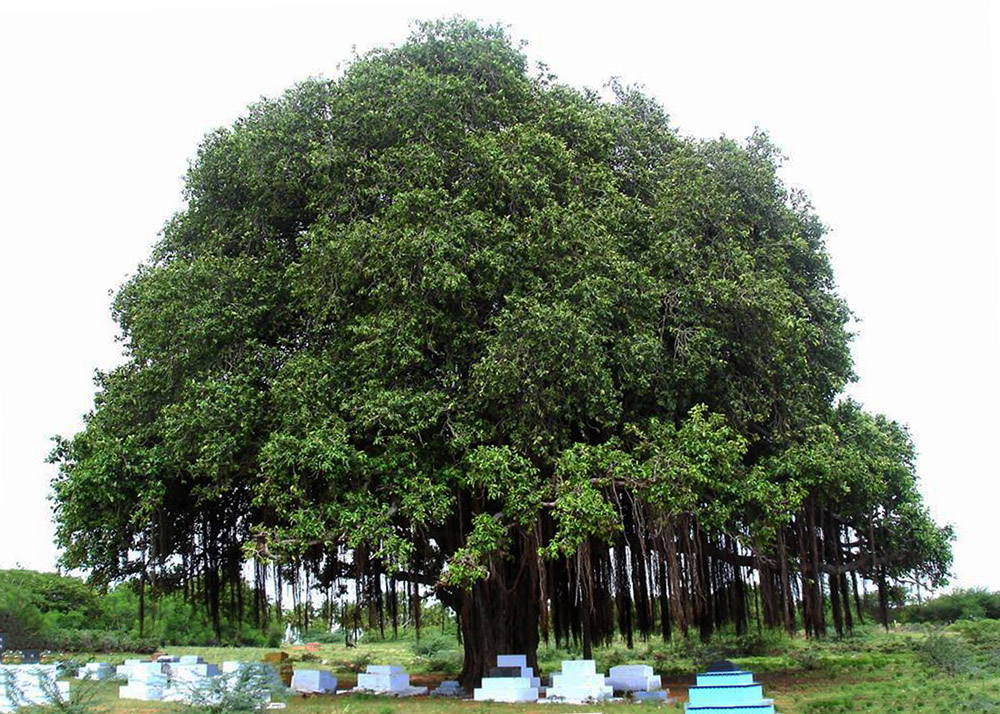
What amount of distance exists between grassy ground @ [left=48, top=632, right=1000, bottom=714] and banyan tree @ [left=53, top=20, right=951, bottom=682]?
4.16ft

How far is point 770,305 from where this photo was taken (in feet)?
38.2

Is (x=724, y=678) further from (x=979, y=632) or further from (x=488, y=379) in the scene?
(x=979, y=632)

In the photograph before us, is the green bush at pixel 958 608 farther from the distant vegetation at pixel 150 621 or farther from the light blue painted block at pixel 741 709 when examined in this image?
the light blue painted block at pixel 741 709

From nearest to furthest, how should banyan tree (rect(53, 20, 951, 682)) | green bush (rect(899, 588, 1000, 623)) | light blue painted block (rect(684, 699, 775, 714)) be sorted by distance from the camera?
1. light blue painted block (rect(684, 699, 775, 714))
2. banyan tree (rect(53, 20, 951, 682))
3. green bush (rect(899, 588, 1000, 623))

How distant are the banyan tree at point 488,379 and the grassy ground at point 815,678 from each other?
4.16 feet

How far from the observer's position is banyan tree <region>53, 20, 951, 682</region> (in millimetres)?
10891

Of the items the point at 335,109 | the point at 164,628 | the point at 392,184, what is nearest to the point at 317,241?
the point at 392,184

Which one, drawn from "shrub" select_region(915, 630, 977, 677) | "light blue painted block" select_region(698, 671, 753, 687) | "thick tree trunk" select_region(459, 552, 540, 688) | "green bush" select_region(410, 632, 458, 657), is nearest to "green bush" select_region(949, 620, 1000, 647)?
"shrub" select_region(915, 630, 977, 677)

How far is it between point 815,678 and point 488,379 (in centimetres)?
878

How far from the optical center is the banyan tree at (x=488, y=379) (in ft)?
35.7

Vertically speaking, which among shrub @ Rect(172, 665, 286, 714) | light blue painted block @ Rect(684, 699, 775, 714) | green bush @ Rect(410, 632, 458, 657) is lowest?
green bush @ Rect(410, 632, 458, 657)

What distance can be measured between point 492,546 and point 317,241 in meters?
4.41

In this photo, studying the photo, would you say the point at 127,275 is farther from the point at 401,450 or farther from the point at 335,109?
the point at 401,450

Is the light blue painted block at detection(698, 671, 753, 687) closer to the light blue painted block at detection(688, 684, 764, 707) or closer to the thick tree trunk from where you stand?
the light blue painted block at detection(688, 684, 764, 707)
